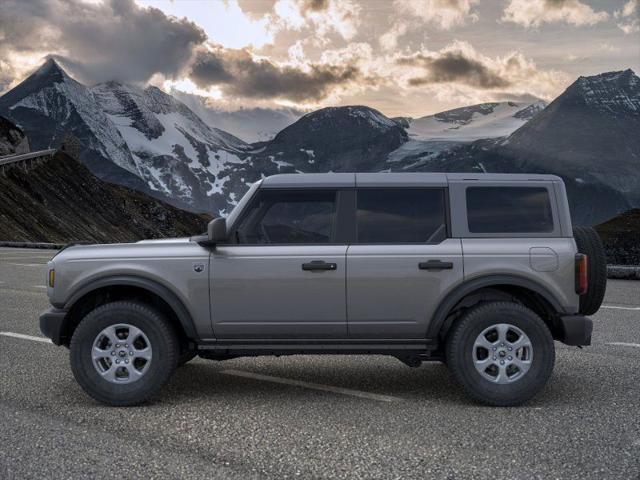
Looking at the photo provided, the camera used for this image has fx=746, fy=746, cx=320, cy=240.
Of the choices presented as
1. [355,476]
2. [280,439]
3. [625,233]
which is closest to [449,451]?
[355,476]

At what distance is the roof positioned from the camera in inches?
237

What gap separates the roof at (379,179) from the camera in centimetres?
602

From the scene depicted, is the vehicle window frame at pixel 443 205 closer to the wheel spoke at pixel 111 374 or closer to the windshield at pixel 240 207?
the windshield at pixel 240 207

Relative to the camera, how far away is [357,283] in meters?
5.83

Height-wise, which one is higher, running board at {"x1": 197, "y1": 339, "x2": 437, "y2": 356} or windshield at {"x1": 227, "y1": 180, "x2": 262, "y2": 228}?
windshield at {"x1": 227, "y1": 180, "x2": 262, "y2": 228}

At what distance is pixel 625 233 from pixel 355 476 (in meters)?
35.5

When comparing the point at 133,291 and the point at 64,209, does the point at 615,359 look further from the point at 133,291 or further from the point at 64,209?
the point at 64,209

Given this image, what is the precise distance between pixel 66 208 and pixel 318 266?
91.9 metres

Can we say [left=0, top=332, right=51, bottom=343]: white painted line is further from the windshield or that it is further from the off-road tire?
the windshield

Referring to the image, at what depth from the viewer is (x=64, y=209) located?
299 ft

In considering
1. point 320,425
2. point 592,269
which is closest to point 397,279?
point 320,425

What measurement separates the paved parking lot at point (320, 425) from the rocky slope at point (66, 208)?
177 ft

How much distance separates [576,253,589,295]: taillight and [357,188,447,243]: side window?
106 centimetres

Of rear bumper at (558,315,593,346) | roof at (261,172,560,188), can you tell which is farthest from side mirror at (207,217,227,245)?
rear bumper at (558,315,593,346)
